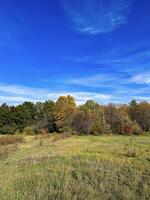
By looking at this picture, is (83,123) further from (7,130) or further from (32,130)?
(7,130)

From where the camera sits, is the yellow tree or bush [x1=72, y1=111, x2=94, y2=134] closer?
bush [x1=72, y1=111, x2=94, y2=134]

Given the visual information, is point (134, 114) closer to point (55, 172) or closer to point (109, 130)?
point (109, 130)

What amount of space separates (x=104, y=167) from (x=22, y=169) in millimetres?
3936

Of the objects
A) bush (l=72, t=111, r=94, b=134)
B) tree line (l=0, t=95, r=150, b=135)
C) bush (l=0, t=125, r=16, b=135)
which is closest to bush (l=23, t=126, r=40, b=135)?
tree line (l=0, t=95, r=150, b=135)

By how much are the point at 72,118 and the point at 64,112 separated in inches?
198

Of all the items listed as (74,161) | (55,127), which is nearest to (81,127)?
(55,127)

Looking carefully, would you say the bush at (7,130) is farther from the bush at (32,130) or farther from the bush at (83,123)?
the bush at (83,123)

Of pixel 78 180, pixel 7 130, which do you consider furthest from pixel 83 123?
pixel 78 180

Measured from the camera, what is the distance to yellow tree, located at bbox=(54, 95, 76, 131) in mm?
65688

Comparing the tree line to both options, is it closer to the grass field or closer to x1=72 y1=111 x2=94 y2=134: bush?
x1=72 y1=111 x2=94 y2=134: bush

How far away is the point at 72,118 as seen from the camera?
210 feet

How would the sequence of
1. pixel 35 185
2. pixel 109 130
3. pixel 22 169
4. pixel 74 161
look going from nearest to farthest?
pixel 35 185
pixel 22 169
pixel 74 161
pixel 109 130

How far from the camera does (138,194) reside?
10266 mm

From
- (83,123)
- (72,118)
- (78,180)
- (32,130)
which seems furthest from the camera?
(32,130)
